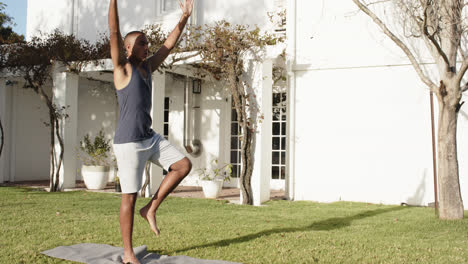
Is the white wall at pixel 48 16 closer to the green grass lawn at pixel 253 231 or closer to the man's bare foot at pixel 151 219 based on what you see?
the green grass lawn at pixel 253 231

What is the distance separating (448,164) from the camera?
6121 millimetres

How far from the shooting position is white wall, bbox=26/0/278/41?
992 centimetres

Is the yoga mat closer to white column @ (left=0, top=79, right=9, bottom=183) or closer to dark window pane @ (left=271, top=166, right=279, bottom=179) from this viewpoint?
dark window pane @ (left=271, top=166, right=279, bottom=179)

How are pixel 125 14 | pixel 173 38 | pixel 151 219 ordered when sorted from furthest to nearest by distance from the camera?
pixel 125 14, pixel 173 38, pixel 151 219

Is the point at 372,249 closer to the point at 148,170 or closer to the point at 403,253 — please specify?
the point at 403,253

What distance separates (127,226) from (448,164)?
Result: 14.5ft

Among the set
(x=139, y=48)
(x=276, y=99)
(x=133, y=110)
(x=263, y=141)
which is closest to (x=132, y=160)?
(x=133, y=110)

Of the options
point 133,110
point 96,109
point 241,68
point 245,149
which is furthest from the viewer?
point 96,109

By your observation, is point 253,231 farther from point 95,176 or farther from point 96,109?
point 96,109

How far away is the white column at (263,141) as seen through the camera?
7926 mm

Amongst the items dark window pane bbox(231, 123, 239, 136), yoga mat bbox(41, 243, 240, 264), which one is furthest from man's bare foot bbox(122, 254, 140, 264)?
dark window pane bbox(231, 123, 239, 136)

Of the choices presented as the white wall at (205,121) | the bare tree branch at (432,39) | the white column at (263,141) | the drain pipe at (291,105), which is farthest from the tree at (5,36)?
the bare tree branch at (432,39)

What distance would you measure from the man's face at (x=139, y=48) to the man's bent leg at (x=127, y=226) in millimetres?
1045

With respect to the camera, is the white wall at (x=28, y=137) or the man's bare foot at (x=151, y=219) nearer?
the man's bare foot at (x=151, y=219)
